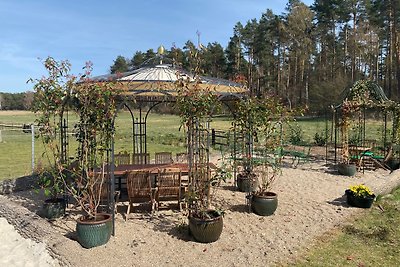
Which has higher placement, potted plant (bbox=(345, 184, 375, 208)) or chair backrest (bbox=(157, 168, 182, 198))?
chair backrest (bbox=(157, 168, 182, 198))

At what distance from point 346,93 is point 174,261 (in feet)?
33.7

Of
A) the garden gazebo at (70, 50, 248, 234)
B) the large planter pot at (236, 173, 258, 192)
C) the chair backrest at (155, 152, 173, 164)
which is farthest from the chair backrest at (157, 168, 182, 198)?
the chair backrest at (155, 152, 173, 164)

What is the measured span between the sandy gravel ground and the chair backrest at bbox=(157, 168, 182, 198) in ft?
1.40

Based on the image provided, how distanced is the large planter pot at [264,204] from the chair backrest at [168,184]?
1.47 metres

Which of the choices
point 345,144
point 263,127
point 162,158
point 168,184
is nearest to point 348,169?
point 345,144

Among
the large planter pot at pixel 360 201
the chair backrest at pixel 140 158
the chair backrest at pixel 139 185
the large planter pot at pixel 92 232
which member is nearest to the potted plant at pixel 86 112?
the large planter pot at pixel 92 232

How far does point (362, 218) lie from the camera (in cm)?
660

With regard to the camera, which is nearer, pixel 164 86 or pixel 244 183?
pixel 164 86

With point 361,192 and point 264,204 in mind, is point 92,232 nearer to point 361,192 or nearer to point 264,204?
point 264,204

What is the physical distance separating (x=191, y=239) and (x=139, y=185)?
1498 mm

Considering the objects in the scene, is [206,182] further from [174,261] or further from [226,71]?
[226,71]

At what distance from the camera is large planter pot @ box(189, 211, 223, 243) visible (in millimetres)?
5105

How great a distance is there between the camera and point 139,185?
20.5ft

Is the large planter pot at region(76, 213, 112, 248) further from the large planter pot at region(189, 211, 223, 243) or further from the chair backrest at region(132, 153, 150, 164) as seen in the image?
the chair backrest at region(132, 153, 150, 164)
